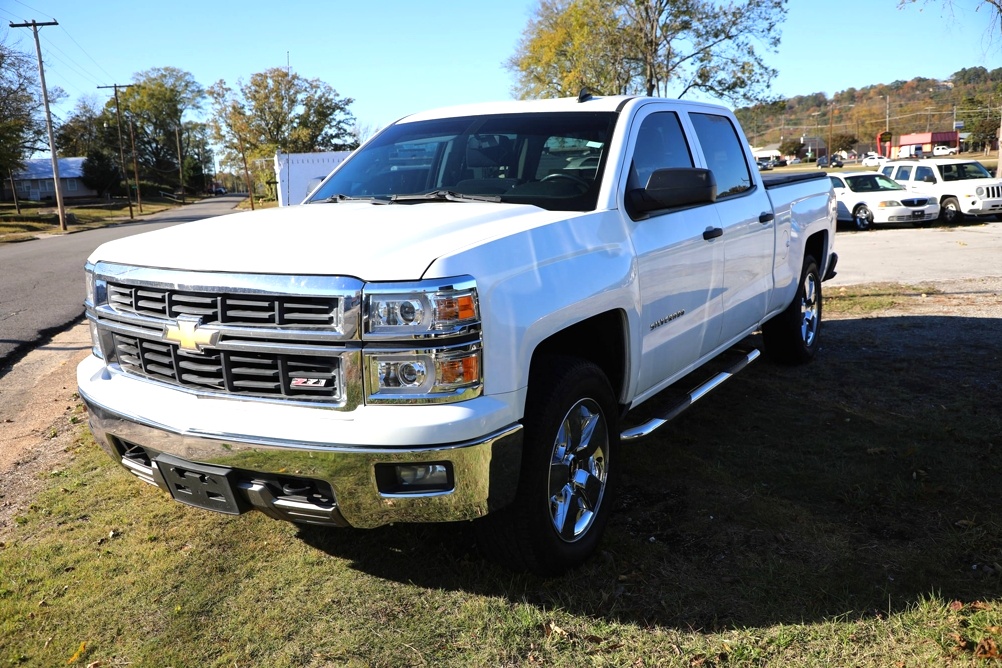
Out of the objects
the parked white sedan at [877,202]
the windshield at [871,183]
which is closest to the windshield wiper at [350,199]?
the parked white sedan at [877,202]

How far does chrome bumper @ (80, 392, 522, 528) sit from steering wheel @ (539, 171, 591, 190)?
144cm

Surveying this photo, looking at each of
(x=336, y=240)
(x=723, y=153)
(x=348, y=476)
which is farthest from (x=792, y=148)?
(x=348, y=476)

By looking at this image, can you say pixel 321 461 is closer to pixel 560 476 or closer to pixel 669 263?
pixel 560 476

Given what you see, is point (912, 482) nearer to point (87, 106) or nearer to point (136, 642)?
point (136, 642)

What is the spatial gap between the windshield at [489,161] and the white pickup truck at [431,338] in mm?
16

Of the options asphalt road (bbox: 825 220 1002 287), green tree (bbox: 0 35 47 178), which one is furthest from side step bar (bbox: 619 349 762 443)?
green tree (bbox: 0 35 47 178)

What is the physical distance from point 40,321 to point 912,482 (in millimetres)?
9770

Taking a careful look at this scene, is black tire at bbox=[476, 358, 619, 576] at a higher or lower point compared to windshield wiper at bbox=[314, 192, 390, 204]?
lower

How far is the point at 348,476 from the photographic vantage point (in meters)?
2.81

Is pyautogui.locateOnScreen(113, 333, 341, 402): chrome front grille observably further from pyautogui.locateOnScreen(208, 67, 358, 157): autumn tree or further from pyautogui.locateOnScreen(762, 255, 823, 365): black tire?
pyautogui.locateOnScreen(208, 67, 358, 157): autumn tree

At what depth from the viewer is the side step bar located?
12.6 feet

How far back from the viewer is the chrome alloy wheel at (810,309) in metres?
6.81

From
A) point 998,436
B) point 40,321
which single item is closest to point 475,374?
point 998,436

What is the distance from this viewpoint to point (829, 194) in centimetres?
725
